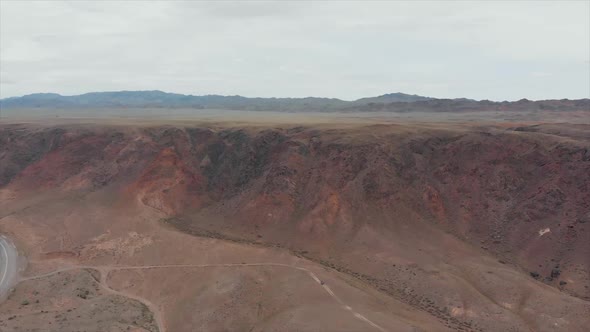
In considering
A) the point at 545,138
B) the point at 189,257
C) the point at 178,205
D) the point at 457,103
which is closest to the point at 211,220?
the point at 178,205

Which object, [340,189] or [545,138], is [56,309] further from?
[545,138]

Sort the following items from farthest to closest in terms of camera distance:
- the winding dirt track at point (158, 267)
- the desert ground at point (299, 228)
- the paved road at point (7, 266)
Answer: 1. the paved road at point (7, 266)
2. the desert ground at point (299, 228)
3. the winding dirt track at point (158, 267)

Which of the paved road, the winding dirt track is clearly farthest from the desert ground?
the paved road

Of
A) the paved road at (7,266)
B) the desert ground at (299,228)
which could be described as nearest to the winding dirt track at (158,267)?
the desert ground at (299,228)

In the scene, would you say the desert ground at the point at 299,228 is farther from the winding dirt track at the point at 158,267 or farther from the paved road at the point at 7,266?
the paved road at the point at 7,266

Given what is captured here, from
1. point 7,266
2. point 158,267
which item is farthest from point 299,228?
point 7,266
